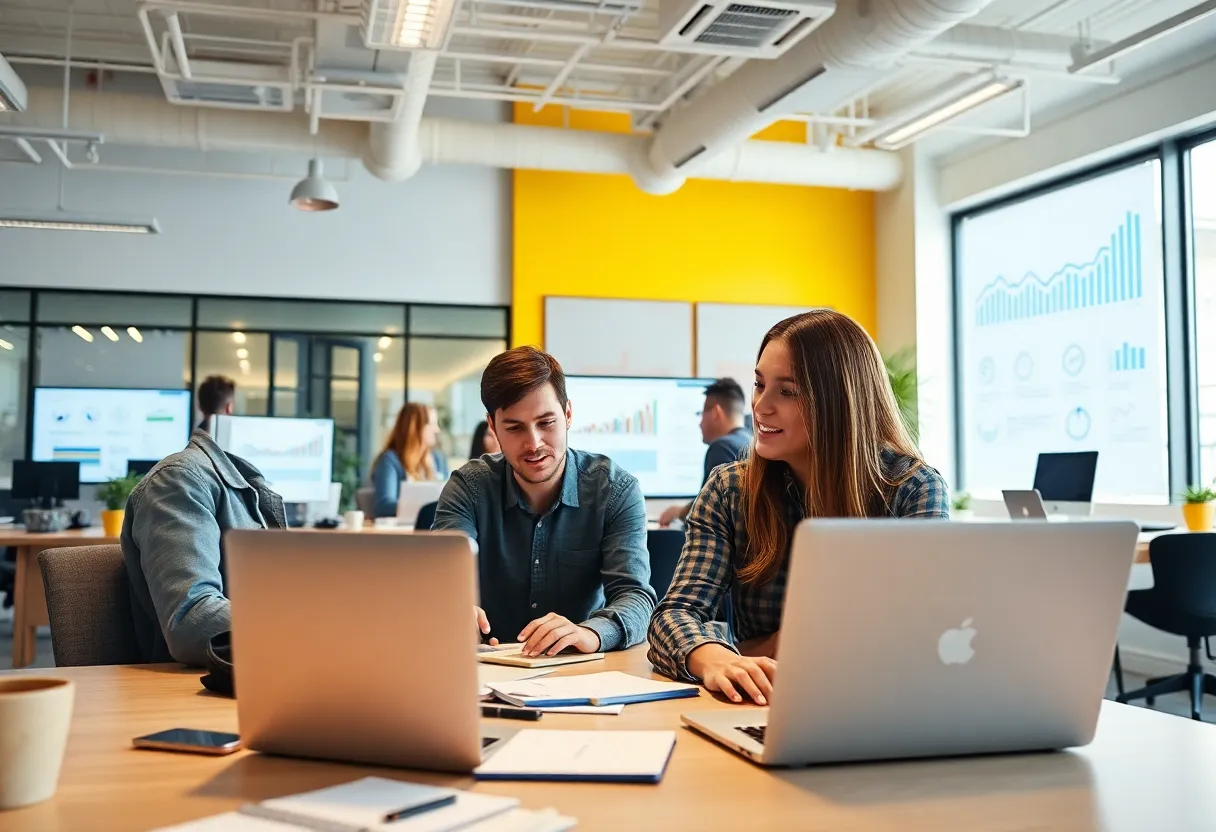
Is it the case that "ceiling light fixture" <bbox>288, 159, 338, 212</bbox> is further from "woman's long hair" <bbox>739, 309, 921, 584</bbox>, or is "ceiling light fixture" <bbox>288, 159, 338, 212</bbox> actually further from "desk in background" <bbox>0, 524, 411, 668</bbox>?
"woman's long hair" <bbox>739, 309, 921, 584</bbox>

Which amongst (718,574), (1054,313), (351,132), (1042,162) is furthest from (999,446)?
(718,574)

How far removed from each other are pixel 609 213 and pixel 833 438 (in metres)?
6.43

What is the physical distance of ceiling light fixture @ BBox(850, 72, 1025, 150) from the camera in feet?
18.8

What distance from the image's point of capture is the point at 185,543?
5.91 feet

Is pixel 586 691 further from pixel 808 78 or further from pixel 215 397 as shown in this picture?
pixel 808 78

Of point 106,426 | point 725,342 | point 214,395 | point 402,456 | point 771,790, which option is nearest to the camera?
point 771,790

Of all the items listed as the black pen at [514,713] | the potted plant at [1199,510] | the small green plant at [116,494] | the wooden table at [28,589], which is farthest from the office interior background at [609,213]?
the black pen at [514,713]

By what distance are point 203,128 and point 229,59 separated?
83 centimetres

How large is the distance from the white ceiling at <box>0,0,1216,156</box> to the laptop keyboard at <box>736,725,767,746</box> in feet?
14.8

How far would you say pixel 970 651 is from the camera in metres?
1.15

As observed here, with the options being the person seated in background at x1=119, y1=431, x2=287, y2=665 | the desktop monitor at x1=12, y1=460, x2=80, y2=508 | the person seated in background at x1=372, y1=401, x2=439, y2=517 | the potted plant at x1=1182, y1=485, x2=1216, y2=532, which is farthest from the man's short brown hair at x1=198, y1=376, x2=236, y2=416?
the potted plant at x1=1182, y1=485, x2=1216, y2=532

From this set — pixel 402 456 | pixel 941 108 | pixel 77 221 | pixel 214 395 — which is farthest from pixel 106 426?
pixel 941 108

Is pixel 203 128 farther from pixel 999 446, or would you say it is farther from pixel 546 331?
pixel 999 446

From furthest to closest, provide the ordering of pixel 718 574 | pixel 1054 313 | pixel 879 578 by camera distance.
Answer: pixel 1054 313, pixel 718 574, pixel 879 578
